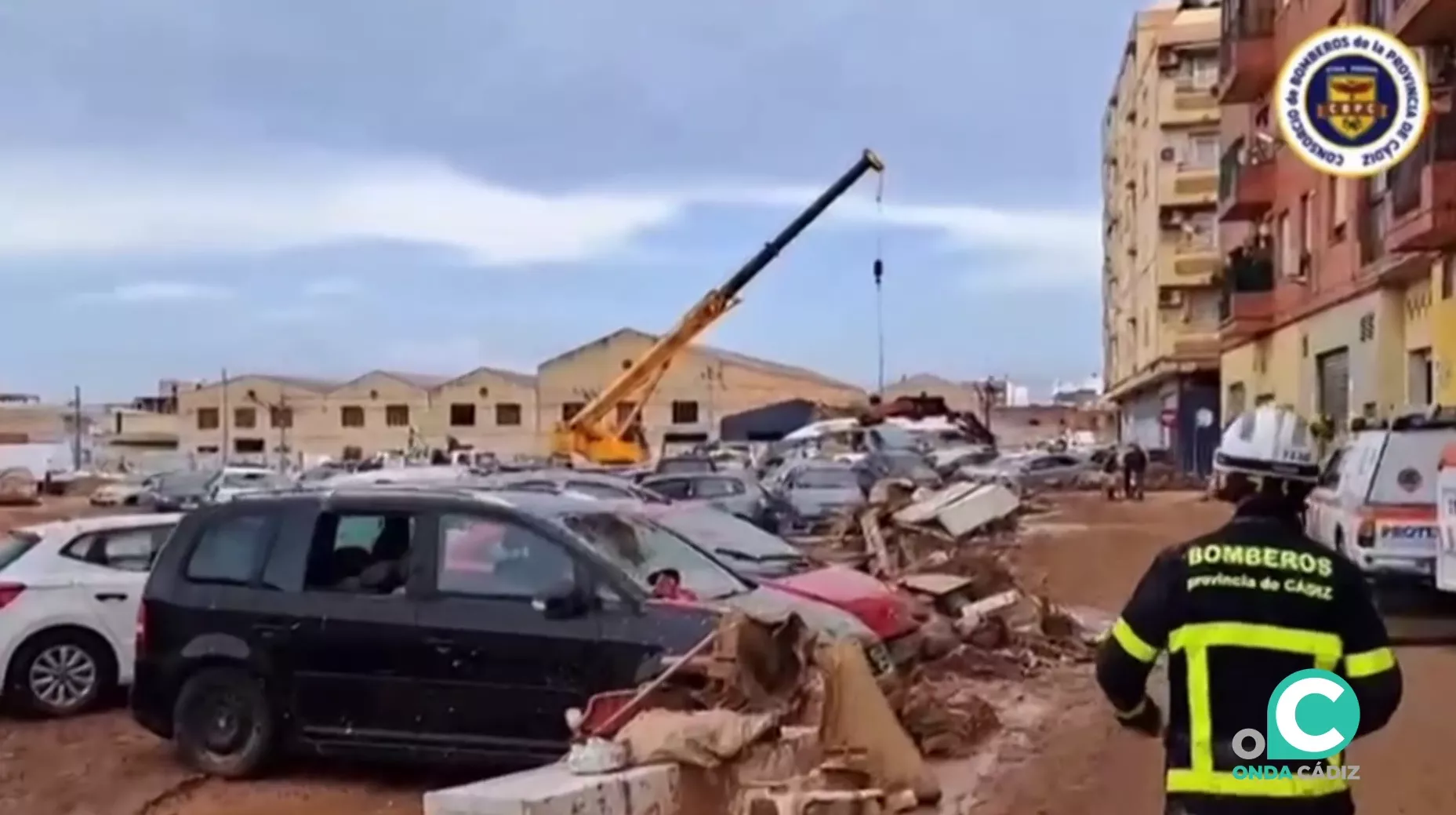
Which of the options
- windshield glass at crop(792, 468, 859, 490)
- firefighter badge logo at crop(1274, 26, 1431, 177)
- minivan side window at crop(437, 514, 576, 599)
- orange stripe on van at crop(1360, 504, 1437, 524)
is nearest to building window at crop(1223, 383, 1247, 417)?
windshield glass at crop(792, 468, 859, 490)

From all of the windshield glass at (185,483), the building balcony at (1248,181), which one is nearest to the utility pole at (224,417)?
the windshield glass at (185,483)

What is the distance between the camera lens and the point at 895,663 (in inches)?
395

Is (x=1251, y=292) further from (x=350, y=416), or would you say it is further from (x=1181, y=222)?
(x=350, y=416)

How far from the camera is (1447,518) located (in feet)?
41.5

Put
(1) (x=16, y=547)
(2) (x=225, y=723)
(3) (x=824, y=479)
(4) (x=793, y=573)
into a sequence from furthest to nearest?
(3) (x=824, y=479)
(1) (x=16, y=547)
(4) (x=793, y=573)
(2) (x=225, y=723)

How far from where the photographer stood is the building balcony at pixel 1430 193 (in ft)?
65.4

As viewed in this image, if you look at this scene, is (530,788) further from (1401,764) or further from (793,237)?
(793,237)

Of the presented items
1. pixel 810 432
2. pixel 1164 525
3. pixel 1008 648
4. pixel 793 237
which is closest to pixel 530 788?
pixel 1008 648

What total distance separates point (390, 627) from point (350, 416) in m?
97.5

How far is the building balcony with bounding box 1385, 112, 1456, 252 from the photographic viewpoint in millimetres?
19922

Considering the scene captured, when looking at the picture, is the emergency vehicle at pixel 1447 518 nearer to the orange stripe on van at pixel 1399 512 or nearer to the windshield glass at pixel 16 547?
the orange stripe on van at pixel 1399 512

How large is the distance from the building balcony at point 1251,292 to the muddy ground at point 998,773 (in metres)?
23.3

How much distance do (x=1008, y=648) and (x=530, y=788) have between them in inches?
291

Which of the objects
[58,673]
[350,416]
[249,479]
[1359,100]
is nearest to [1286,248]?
[1359,100]
